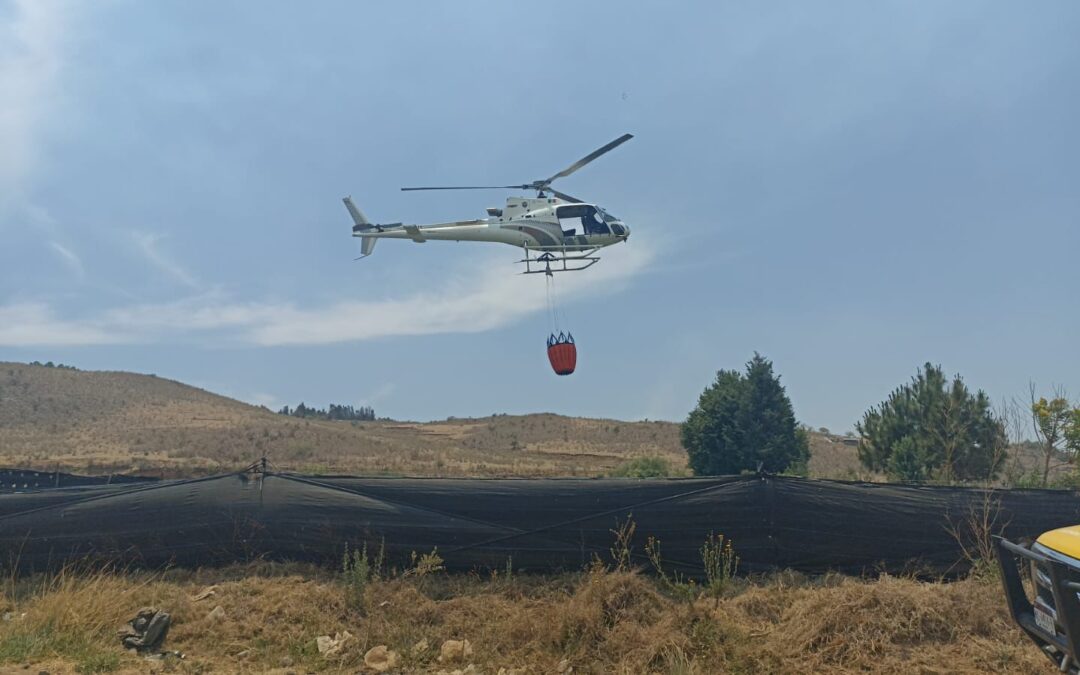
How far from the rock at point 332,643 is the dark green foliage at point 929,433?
60.6ft

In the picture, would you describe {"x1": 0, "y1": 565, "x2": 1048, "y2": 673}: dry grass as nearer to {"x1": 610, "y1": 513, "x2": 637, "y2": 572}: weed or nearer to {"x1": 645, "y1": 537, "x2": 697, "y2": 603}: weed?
{"x1": 645, "y1": 537, "x2": 697, "y2": 603}: weed

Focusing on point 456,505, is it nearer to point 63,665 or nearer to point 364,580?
point 364,580

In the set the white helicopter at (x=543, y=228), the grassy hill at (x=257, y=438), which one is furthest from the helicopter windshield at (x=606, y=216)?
the grassy hill at (x=257, y=438)

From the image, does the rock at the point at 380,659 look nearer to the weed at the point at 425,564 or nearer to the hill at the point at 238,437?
the weed at the point at 425,564

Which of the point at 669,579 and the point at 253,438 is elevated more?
the point at 253,438

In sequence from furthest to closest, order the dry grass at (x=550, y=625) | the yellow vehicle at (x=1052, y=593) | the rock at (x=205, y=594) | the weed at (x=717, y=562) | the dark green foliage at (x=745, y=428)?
the dark green foliage at (x=745, y=428) < the rock at (x=205, y=594) < the weed at (x=717, y=562) < the dry grass at (x=550, y=625) < the yellow vehicle at (x=1052, y=593)

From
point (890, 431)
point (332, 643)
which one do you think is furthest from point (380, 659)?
point (890, 431)

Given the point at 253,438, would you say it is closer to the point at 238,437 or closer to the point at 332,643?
the point at 238,437

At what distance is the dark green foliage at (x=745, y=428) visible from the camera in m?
28.4

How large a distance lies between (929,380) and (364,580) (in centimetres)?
2317

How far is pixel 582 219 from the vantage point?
1989cm

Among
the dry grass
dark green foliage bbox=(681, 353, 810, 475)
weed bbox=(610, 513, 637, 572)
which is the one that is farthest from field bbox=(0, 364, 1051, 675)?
dark green foliage bbox=(681, 353, 810, 475)

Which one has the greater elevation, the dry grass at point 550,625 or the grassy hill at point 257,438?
the grassy hill at point 257,438

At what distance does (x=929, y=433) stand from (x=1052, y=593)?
2136 centimetres
